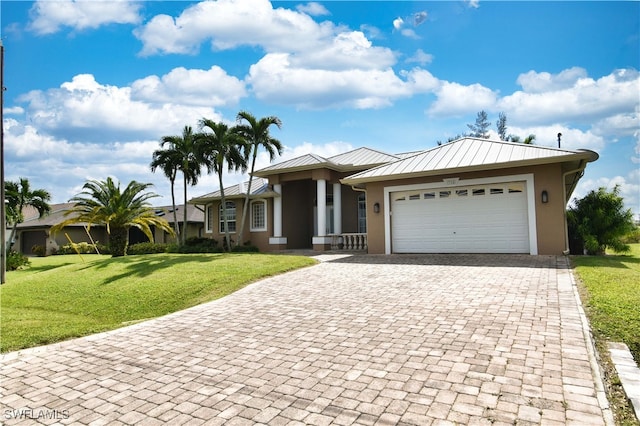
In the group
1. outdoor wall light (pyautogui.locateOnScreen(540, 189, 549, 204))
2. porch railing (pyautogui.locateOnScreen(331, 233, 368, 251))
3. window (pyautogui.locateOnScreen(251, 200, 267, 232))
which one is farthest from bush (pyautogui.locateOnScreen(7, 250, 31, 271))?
outdoor wall light (pyautogui.locateOnScreen(540, 189, 549, 204))

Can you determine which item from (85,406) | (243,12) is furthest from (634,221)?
(85,406)

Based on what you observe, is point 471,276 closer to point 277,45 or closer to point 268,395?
point 268,395

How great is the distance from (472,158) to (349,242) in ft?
22.9

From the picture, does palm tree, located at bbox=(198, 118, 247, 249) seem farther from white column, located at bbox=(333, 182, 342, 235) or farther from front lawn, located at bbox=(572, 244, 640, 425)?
front lawn, located at bbox=(572, 244, 640, 425)

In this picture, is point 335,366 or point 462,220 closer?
point 335,366

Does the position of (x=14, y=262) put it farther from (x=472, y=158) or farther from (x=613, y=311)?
(x=613, y=311)

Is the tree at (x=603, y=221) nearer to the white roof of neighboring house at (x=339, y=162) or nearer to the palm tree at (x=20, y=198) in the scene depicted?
the white roof of neighboring house at (x=339, y=162)

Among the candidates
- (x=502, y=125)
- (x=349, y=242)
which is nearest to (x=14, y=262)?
(x=349, y=242)

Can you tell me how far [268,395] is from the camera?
3.75m

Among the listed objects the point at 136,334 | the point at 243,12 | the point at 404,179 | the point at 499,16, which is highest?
the point at 499,16

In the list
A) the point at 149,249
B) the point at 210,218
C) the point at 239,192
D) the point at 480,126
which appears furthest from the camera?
the point at 480,126

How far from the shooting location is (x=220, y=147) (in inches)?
766

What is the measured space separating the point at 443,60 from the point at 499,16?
2419 millimetres

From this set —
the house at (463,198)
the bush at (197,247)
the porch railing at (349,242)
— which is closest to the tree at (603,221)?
the house at (463,198)
